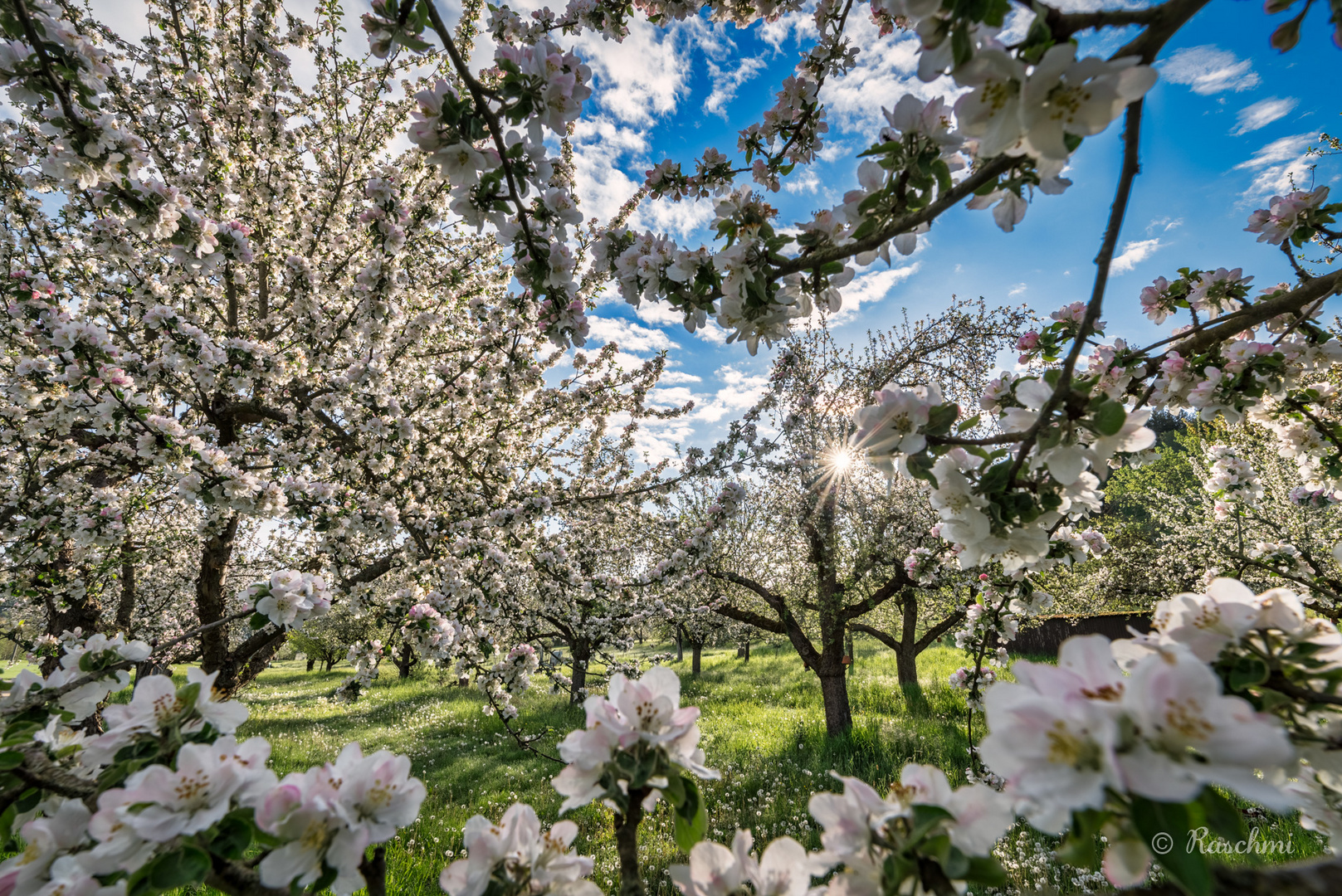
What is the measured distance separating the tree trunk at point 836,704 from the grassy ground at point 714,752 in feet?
0.84

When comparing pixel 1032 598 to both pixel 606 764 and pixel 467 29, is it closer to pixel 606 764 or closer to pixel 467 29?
pixel 606 764

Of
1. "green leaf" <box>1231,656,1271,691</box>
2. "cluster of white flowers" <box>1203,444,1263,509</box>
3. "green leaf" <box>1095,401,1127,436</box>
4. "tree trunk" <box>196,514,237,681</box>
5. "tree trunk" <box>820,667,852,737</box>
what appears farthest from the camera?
"tree trunk" <box>820,667,852,737</box>

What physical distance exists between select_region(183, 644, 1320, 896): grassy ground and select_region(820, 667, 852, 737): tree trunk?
25 centimetres

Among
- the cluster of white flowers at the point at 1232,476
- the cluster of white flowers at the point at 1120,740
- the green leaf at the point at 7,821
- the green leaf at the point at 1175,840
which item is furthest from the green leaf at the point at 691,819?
the cluster of white flowers at the point at 1232,476

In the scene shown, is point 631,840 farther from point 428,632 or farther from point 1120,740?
point 428,632

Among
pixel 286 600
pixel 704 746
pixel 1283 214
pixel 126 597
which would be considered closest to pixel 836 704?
pixel 704 746

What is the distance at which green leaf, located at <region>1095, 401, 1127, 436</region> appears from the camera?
114 centimetres

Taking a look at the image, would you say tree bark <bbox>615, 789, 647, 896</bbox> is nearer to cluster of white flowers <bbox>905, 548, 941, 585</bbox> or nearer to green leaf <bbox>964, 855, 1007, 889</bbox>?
green leaf <bbox>964, 855, 1007, 889</bbox>

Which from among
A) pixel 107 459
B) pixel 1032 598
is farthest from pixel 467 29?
pixel 1032 598

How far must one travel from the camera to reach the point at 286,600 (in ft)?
8.66

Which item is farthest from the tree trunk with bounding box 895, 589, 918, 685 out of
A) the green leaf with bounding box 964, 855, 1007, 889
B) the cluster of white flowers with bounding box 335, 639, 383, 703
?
the green leaf with bounding box 964, 855, 1007, 889

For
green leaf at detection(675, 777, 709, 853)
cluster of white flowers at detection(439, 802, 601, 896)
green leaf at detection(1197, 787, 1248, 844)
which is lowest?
cluster of white flowers at detection(439, 802, 601, 896)

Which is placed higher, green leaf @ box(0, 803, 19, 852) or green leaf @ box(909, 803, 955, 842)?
green leaf @ box(909, 803, 955, 842)

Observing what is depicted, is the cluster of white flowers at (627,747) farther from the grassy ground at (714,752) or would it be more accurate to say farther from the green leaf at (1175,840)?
the grassy ground at (714,752)
